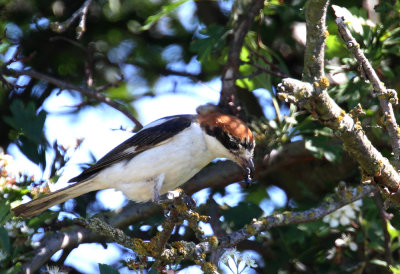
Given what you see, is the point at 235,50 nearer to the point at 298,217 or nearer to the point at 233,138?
the point at 233,138

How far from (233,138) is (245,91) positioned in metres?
1.84

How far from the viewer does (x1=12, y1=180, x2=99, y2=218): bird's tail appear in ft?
15.4

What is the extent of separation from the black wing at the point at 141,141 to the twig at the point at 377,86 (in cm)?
208

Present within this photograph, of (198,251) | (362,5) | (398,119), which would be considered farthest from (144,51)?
(198,251)

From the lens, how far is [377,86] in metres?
3.01

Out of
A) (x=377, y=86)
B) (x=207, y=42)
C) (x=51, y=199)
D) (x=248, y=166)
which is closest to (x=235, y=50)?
(x=207, y=42)

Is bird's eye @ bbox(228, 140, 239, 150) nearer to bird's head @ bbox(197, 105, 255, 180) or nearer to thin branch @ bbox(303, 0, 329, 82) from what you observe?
bird's head @ bbox(197, 105, 255, 180)

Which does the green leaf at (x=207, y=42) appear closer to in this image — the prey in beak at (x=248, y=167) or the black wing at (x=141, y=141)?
the black wing at (x=141, y=141)

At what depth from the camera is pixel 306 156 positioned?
5.43m

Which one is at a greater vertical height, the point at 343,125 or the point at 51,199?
the point at 343,125

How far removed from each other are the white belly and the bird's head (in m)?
0.10

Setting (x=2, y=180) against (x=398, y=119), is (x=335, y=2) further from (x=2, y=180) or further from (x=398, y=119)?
(x=2, y=180)

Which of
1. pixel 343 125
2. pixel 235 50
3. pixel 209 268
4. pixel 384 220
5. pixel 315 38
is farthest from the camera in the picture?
pixel 235 50

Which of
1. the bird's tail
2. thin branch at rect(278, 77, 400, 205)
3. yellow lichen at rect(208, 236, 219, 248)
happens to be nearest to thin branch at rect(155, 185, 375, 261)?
yellow lichen at rect(208, 236, 219, 248)
